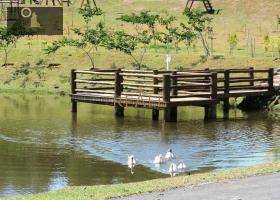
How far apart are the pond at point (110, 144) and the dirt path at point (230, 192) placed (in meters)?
4.10

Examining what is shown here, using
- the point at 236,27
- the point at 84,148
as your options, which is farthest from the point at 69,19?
the point at 84,148

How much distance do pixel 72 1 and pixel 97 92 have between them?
53670 mm

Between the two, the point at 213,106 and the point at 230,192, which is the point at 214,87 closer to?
the point at 213,106

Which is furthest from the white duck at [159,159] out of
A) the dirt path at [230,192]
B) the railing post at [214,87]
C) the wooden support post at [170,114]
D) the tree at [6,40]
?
the tree at [6,40]

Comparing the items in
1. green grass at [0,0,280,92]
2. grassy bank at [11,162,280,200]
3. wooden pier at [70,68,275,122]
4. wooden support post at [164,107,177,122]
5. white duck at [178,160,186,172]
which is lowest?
white duck at [178,160,186,172]

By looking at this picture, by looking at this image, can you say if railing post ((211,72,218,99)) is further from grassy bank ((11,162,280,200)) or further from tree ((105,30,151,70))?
tree ((105,30,151,70))

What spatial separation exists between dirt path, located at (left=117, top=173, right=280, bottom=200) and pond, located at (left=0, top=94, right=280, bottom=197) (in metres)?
4.10

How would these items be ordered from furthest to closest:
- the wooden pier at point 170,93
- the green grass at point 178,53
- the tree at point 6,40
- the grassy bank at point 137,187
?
the tree at point 6,40, the green grass at point 178,53, the wooden pier at point 170,93, the grassy bank at point 137,187

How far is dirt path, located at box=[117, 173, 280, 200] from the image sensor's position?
1363 centimetres

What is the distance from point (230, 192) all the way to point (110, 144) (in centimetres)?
1092

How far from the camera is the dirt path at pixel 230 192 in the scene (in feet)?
44.7

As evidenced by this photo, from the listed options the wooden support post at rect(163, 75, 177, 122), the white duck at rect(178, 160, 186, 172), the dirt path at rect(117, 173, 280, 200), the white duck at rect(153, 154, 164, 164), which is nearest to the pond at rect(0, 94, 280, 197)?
the white duck at rect(153, 154, 164, 164)

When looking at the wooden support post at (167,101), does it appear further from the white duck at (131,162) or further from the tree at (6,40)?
the tree at (6,40)

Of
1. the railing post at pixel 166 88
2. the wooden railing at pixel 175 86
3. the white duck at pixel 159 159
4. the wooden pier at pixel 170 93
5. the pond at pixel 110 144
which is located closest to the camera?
the pond at pixel 110 144
